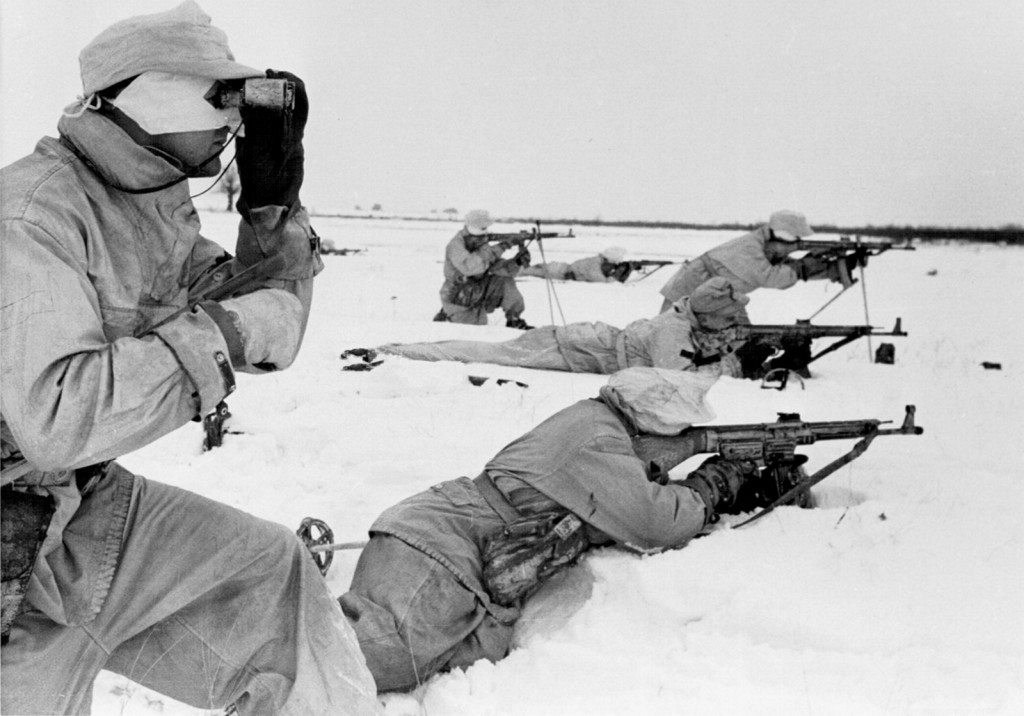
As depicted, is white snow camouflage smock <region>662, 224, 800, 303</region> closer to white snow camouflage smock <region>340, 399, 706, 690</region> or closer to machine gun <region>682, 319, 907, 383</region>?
machine gun <region>682, 319, 907, 383</region>

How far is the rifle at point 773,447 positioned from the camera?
3.63m

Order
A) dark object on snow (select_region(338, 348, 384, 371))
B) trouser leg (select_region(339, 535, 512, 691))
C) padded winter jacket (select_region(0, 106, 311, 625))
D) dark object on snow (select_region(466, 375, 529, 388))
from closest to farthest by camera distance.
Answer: padded winter jacket (select_region(0, 106, 311, 625)) < trouser leg (select_region(339, 535, 512, 691)) < dark object on snow (select_region(466, 375, 529, 388)) < dark object on snow (select_region(338, 348, 384, 371))

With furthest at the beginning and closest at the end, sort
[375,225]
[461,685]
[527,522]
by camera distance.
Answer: [375,225], [527,522], [461,685]

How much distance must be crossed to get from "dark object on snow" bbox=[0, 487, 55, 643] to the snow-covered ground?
91 cm

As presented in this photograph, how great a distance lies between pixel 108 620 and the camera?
1.66 meters

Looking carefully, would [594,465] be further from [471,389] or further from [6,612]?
[471,389]

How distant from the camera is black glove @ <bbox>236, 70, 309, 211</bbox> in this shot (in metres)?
1.68

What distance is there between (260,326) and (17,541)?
0.59 metres

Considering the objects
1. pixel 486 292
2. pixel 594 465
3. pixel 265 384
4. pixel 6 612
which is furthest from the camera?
pixel 486 292

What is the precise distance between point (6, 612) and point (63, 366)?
0.52 m

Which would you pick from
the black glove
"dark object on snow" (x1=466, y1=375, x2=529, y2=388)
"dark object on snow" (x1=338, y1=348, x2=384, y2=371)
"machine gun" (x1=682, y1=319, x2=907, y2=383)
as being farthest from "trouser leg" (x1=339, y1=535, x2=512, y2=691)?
"machine gun" (x1=682, y1=319, x2=907, y2=383)

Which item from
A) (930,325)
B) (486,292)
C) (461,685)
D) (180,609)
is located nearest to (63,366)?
(180,609)

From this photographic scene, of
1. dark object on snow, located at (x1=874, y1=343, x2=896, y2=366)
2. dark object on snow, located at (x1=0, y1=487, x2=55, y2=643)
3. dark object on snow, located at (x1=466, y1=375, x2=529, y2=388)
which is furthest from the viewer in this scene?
dark object on snow, located at (x1=874, y1=343, x2=896, y2=366)

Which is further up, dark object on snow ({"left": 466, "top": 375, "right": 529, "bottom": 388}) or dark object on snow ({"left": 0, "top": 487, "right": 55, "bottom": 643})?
dark object on snow ({"left": 0, "top": 487, "right": 55, "bottom": 643})
